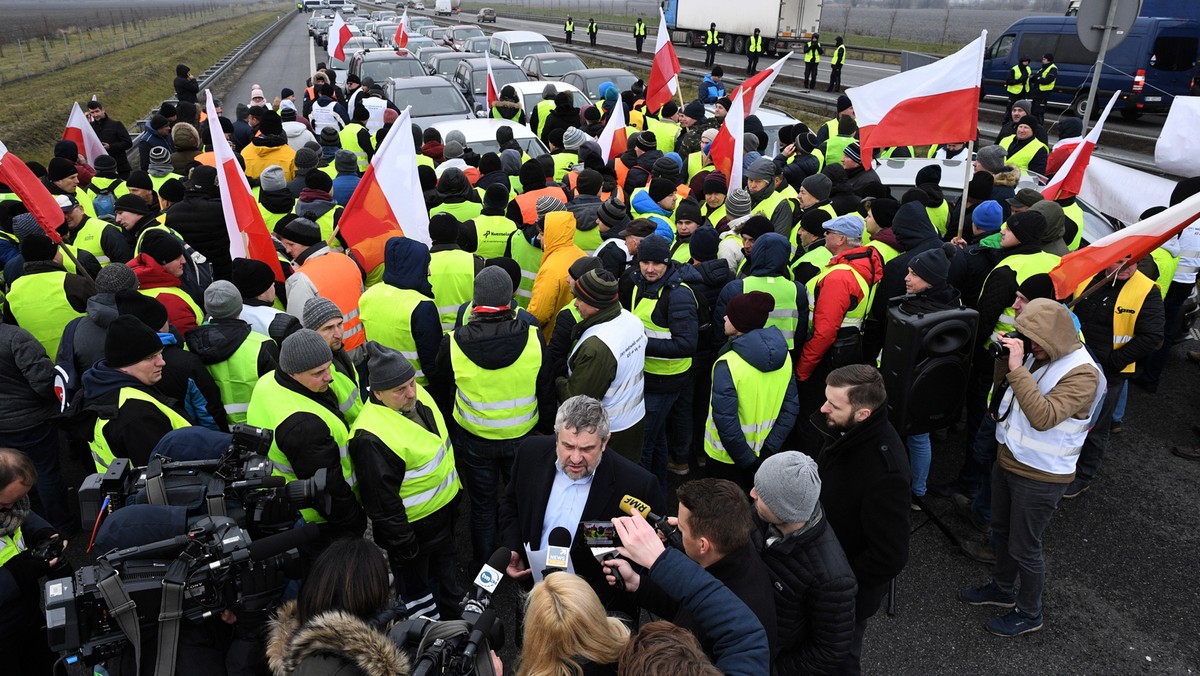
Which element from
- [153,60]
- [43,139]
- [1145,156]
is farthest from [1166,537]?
[153,60]

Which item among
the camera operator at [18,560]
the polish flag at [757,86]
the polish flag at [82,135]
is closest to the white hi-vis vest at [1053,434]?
the camera operator at [18,560]

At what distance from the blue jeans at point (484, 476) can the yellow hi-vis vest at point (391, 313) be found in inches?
33.6

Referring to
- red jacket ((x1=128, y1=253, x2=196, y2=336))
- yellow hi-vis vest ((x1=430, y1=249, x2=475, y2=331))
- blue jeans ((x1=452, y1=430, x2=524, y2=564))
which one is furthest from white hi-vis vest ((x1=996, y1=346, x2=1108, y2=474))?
red jacket ((x1=128, y1=253, x2=196, y2=336))

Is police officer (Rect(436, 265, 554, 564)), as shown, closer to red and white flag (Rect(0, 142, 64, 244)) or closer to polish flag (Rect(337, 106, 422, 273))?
polish flag (Rect(337, 106, 422, 273))

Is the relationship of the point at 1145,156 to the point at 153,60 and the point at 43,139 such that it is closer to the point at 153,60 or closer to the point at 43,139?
the point at 43,139

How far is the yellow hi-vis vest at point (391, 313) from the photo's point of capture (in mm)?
4980

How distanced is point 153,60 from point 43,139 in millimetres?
19918

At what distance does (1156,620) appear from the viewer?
14.6 ft

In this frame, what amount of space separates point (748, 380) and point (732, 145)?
13.4 ft

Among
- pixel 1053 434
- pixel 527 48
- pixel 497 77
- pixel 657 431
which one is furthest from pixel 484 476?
pixel 527 48

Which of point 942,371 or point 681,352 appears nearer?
point 942,371

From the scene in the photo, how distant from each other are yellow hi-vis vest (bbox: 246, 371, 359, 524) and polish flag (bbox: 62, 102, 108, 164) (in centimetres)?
722

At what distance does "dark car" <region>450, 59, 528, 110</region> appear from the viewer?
15.4 metres

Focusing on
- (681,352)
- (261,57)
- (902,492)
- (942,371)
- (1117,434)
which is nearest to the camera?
(902,492)
